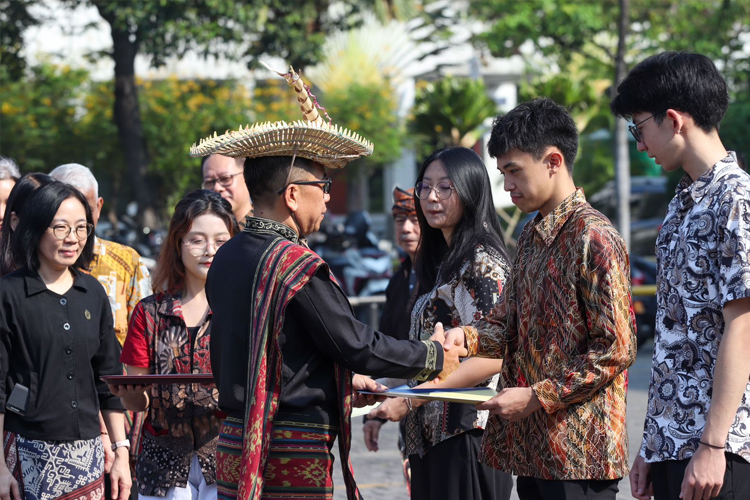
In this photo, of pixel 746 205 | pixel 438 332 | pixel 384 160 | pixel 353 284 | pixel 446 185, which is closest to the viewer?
pixel 746 205

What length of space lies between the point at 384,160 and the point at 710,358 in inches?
966

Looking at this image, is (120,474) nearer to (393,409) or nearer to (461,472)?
(393,409)

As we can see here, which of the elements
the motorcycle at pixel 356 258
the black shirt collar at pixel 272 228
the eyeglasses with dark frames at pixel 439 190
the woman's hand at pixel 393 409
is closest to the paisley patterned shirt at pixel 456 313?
the woman's hand at pixel 393 409

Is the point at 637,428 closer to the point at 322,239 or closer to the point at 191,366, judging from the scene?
the point at 191,366

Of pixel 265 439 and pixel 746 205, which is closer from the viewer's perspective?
pixel 746 205

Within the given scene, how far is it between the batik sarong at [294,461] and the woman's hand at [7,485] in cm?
125

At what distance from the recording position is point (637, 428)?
8.84 m

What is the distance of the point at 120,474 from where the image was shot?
457cm

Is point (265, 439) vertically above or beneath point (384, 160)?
beneath

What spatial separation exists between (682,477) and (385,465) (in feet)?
16.8

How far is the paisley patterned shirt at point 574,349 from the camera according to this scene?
3.19 metres

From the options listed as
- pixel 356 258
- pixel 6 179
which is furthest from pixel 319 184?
pixel 356 258

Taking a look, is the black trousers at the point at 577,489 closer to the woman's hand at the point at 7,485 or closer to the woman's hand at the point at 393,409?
the woman's hand at the point at 393,409

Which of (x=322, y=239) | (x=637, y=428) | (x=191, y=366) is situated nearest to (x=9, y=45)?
(x=322, y=239)
